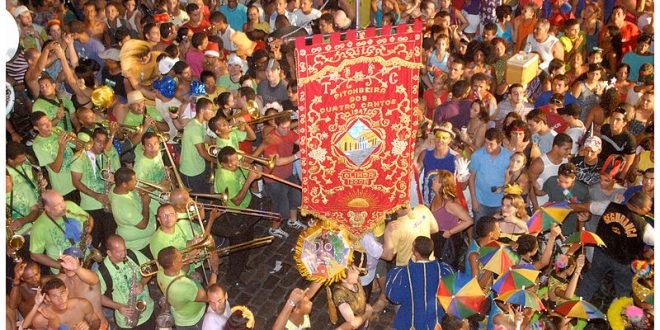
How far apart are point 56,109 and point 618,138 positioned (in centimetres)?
709

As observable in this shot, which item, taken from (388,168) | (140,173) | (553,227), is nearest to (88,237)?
(140,173)

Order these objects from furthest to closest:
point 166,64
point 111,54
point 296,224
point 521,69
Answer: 1. point 111,54
2. point 166,64
3. point 521,69
4. point 296,224

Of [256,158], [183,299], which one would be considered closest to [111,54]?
[256,158]

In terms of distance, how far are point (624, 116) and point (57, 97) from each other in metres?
7.36

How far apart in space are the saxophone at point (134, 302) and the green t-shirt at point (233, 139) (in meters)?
2.53

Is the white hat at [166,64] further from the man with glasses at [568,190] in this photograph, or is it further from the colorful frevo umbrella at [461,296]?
the colorful frevo umbrella at [461,296]

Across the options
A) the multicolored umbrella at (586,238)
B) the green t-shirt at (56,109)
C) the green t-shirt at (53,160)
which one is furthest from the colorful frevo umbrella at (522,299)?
the green t-shirt at (56,109)

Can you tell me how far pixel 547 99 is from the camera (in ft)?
36.0

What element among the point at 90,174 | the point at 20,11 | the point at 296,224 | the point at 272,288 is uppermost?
the point at 20,11

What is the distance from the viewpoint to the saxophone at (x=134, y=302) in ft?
25.8

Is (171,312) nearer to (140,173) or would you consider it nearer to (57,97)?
(140,173)

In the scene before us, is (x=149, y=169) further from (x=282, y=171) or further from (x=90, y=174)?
(x=282, y=171)

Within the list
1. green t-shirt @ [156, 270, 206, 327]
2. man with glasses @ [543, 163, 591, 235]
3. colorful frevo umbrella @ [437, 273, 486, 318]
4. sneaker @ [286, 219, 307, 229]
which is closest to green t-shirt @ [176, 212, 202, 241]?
green t-shirt @ [156, 270, 206, 327]

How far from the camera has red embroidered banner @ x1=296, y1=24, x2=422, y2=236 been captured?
7258 millimetres
